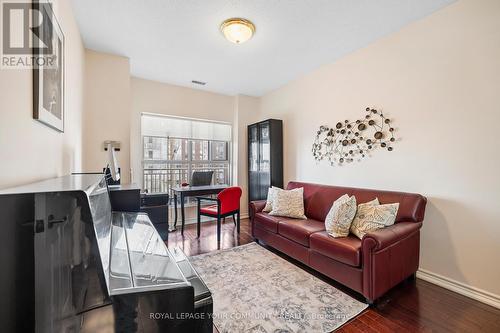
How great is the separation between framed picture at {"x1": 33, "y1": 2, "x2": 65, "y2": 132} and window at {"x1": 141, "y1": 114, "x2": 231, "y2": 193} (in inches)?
94.1

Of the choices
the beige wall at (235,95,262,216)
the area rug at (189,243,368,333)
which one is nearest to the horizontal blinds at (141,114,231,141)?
the beige wall at (235,95,262,216)

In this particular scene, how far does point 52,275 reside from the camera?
0.69 metres

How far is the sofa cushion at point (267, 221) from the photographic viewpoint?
2.83 m

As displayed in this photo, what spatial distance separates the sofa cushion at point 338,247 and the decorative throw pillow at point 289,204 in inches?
25.8

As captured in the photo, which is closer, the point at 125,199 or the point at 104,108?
the point at 125,199

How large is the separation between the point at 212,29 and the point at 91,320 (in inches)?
107

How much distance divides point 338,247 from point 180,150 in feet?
11.2

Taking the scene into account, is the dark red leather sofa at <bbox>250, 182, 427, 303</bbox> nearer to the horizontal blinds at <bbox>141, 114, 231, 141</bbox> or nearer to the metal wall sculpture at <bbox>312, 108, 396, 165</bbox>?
the metal wall sculpture at <bbox>312, 108, 396, 165</bbox>

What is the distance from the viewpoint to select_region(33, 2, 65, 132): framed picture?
46.9 inches

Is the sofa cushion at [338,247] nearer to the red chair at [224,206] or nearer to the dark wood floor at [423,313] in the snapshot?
the dark wood floor at [423,313]

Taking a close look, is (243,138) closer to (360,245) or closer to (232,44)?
(232,44)

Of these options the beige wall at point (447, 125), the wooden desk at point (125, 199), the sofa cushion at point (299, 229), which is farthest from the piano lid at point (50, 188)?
the beige wall at point (447, 125)

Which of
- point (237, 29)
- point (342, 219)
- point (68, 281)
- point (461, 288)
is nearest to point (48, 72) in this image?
point (68, 281)

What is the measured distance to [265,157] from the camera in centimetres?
417
